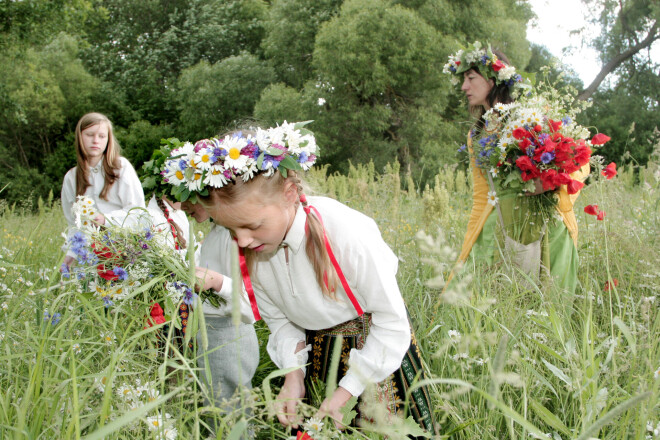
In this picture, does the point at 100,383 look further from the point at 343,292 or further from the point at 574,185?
the point at 574,185

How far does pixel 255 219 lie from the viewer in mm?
1650

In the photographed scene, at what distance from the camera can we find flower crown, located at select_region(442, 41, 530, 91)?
315 cm

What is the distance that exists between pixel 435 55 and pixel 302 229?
13.0 meters

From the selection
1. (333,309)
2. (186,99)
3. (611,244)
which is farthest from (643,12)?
(333,309)

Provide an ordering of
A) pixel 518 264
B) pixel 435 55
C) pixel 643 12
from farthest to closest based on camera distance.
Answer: pixel 643 12
pixel 435 55
pixel 518 264

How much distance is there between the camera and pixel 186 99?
18.8m

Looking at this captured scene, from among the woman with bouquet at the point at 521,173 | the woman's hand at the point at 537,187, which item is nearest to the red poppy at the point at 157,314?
the woman with bouquet at the point at 521,173

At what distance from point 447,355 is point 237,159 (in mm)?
1068

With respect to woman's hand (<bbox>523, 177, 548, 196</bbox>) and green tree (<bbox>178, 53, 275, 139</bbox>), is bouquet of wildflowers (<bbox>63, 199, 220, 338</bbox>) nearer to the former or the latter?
woman's hand (<bbox>523, 177, 548, 196</bbox>)

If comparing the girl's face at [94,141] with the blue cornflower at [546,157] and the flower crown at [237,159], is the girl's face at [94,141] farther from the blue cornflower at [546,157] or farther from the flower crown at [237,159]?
the blue cornflower at [546,157]

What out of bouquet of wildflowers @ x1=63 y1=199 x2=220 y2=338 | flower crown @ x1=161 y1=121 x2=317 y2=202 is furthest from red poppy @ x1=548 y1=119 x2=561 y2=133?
bouquet of wildflowers @ x1=63 y1=199 x2=220 y2=338

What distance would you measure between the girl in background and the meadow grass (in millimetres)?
501

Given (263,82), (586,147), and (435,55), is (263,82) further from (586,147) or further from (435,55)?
(586,147)

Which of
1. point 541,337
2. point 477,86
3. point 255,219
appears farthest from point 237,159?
point 477,86
